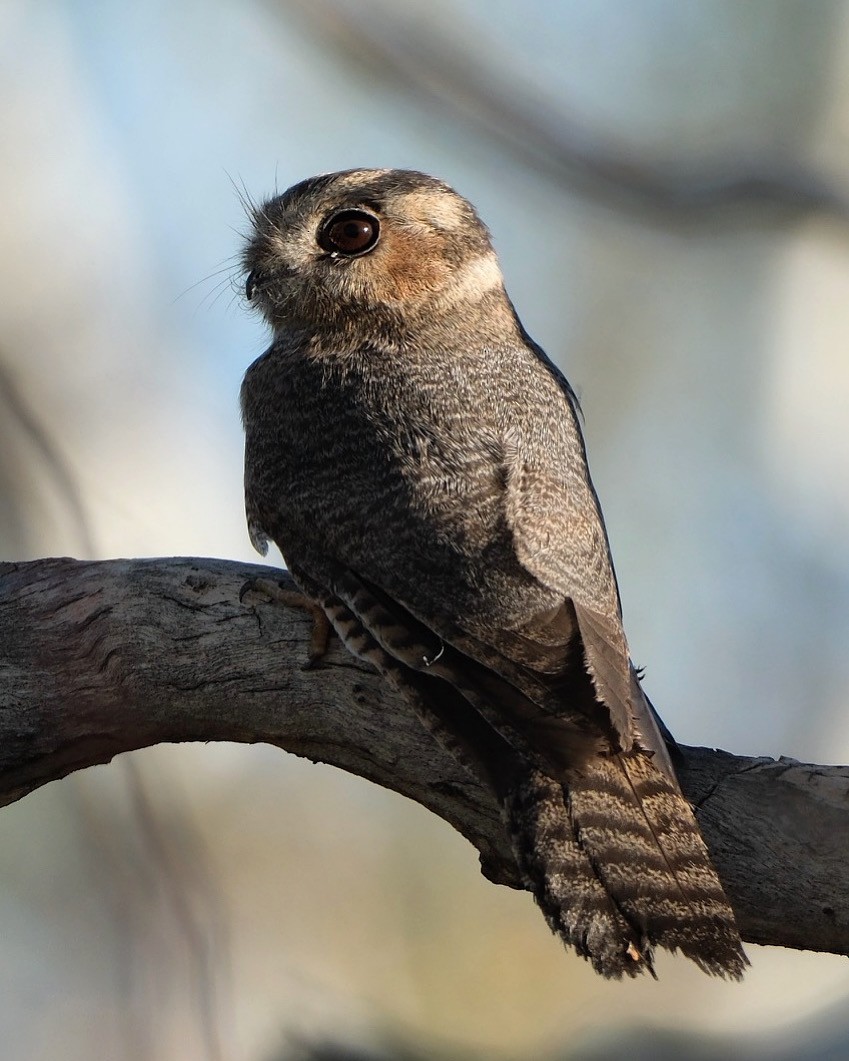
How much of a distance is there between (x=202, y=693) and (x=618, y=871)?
113 centimetres

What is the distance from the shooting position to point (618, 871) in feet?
6.86

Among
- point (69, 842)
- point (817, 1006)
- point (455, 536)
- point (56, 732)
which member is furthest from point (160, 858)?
point (455, 536)

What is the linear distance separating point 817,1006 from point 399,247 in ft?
11.4

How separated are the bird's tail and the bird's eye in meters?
1.60

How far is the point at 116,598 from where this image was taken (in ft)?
9.41

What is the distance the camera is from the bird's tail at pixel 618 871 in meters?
2.06

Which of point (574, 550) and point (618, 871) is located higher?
point (574, 550)

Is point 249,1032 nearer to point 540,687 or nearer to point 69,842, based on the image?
point 69,842

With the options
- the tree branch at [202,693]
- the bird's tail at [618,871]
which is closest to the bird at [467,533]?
the bird's tail at [618,871]

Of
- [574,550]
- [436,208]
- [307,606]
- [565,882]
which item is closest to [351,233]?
[436,208]

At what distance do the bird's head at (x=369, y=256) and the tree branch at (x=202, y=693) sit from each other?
0.75m

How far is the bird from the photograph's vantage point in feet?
6.89

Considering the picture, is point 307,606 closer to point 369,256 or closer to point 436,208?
point 369,256

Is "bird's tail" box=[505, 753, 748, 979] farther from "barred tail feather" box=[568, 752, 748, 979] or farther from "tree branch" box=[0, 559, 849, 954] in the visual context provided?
"tree branch" box=[0, 559, 849, 954]
